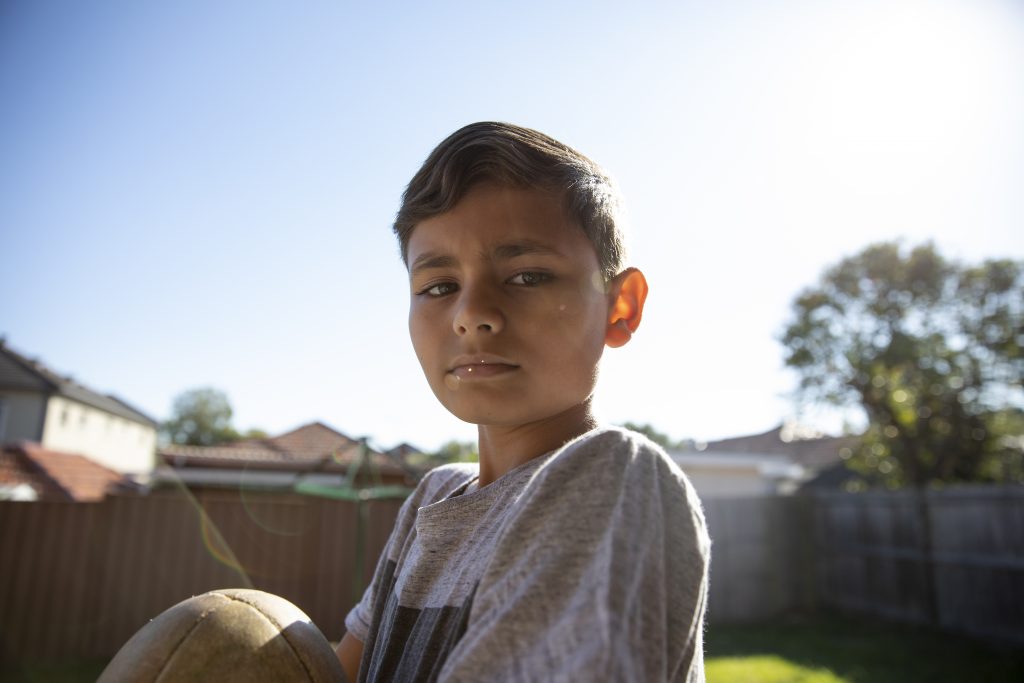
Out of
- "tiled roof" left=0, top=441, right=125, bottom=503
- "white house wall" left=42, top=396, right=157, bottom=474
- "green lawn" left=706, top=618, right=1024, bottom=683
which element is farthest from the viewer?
"white house wall" left=42, top=396, right=157, bottom=474

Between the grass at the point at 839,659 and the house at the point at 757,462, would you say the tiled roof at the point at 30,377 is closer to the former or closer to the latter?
the grass at the point at 839,659

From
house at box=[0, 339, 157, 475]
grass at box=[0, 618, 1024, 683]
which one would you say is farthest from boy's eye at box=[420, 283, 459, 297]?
house at box=[0, 339, 157, 475]

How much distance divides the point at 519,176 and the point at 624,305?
1.21 feet

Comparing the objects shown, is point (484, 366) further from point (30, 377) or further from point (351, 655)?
point (30, 377)

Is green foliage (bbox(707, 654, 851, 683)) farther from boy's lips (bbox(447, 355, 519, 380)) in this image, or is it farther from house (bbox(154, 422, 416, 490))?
boy's lips (bbox(447, 355, 519, 380))

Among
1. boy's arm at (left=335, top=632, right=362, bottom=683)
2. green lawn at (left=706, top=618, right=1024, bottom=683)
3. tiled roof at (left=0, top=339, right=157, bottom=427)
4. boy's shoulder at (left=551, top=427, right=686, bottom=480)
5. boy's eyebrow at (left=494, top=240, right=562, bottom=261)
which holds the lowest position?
green lawn at (left=706, top=618, right=1024, bottom=683)

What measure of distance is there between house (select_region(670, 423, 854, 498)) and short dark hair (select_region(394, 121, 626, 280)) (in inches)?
470

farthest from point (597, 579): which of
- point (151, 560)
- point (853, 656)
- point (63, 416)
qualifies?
point (63, 416)

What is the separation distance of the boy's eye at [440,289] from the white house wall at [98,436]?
26.0m

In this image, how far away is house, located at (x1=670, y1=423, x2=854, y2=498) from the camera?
14508 millimetres

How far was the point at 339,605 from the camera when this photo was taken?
8703mm

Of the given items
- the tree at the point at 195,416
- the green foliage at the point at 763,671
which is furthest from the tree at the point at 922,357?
the tree at the point at 195,416

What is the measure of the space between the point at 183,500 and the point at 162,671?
333 inches

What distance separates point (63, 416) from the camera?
26.1 m
